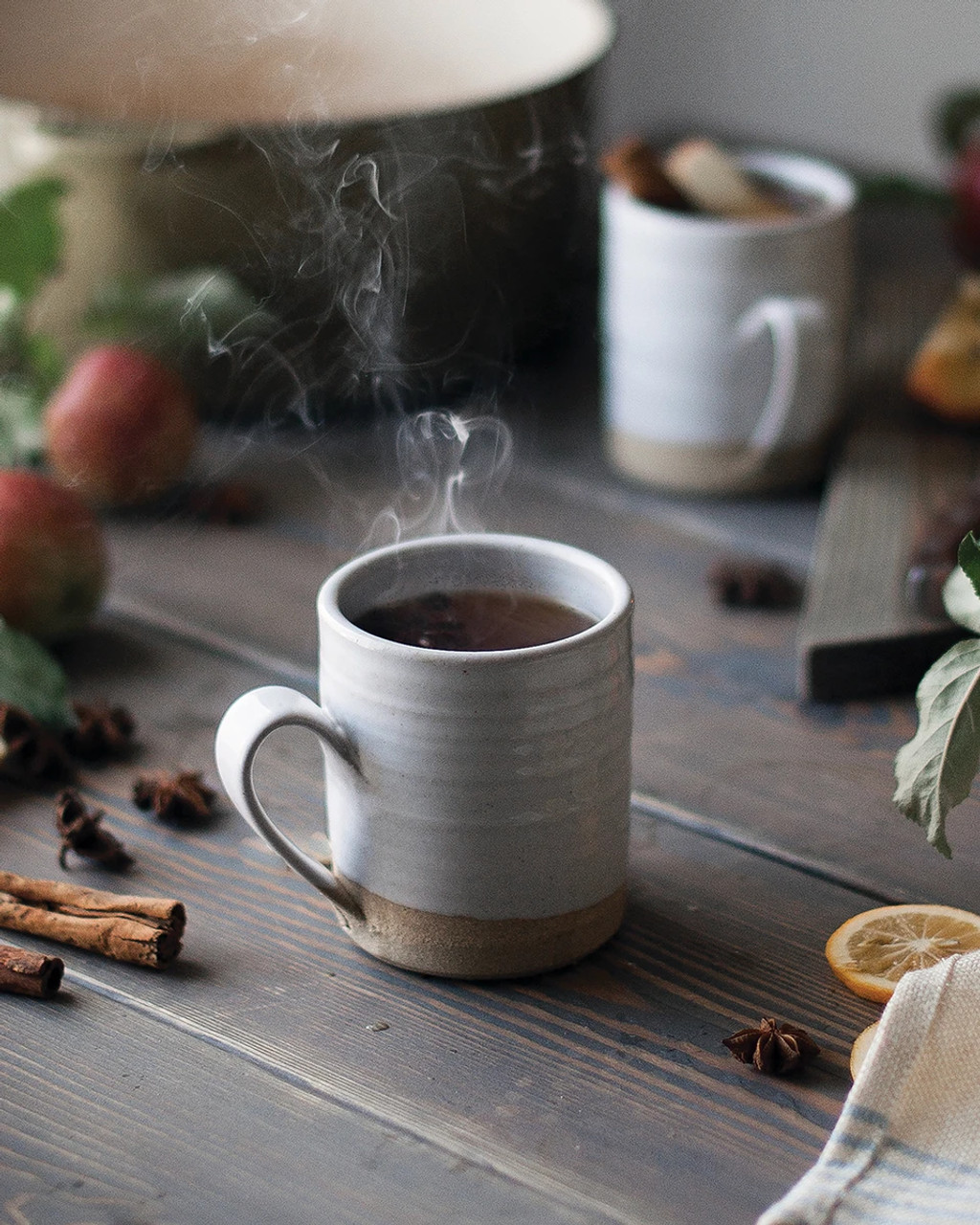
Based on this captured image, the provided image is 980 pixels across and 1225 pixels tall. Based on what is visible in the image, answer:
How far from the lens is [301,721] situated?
0.76 m

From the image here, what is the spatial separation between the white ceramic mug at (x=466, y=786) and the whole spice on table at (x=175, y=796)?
16 centimetres

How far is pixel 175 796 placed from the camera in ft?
3.09

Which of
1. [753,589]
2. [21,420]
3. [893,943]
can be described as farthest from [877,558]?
[21,420]

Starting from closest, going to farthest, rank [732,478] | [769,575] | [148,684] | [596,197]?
1. [148,684]
2. [769,575]
3. [732,478]
4. [596,197]

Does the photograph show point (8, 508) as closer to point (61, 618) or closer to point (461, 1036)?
point (61, 618)

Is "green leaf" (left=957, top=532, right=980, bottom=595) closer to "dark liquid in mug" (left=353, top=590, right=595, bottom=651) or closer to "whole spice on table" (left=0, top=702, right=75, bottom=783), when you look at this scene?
"dark liquid in mug" (left=353, top=590, right=595, bottom=651)

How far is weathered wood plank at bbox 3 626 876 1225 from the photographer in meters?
0.68

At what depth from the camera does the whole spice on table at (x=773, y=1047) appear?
72 centimetres

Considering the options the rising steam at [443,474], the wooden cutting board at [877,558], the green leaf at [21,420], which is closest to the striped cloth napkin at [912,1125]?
the wooden cutting board at [877,558]

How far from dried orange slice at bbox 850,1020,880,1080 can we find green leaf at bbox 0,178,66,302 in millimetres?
976

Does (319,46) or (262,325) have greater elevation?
(319,46)

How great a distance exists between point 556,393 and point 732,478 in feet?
0.94

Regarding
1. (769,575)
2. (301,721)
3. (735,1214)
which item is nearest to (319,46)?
(769,575)

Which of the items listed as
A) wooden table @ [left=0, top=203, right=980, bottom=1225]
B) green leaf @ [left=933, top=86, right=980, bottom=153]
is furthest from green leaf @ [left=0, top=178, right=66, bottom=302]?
green leaf @ [left=933, top=86, right=980, bottom=153]
